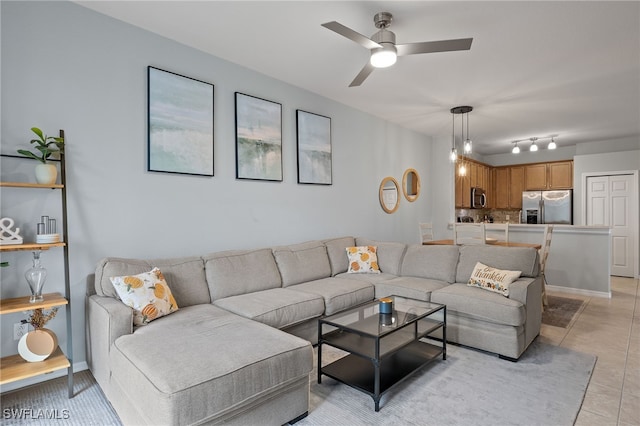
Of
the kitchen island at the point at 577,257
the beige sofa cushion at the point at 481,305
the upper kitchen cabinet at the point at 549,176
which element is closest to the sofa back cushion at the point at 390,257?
the beige sofa cushion at the point at 481,305

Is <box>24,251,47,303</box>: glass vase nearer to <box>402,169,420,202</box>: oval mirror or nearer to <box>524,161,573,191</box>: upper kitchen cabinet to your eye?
<box>402,169,420,202</box>: oval mirror

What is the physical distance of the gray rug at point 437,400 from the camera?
200 centimetres

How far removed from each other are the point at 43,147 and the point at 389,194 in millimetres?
4479

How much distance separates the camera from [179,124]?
303 centimetres


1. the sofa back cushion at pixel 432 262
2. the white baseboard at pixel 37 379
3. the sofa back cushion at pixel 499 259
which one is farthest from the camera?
the sofa back cushion at pixel 432 262

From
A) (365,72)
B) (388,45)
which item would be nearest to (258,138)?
(365,72)

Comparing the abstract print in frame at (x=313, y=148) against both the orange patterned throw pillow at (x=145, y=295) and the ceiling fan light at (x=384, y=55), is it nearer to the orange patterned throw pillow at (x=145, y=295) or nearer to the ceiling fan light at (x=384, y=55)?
the ceiling fan light at (x=384, y=55)

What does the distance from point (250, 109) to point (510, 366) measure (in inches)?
131

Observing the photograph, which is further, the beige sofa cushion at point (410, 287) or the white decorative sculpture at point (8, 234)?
the beige sofa cushion at point (410, 287)

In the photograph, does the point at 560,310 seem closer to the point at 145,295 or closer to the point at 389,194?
the point at 389,194

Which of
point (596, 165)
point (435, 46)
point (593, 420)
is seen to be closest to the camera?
point (593, 420)

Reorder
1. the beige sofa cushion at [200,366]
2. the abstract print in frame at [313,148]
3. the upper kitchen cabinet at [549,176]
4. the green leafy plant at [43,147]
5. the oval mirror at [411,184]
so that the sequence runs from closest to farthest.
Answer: the beige sofa cushion at [200,366] → the green leafy plant at [43,147] → the abstract print in frame at [313,148] → the oval mirror at [411,184] → the upper kitchen cabinet at [549,176]

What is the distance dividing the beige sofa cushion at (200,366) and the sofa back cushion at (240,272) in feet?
2.28

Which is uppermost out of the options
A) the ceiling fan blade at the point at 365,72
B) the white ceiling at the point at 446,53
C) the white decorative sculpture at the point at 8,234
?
the white ceiling at the point at 446,53
